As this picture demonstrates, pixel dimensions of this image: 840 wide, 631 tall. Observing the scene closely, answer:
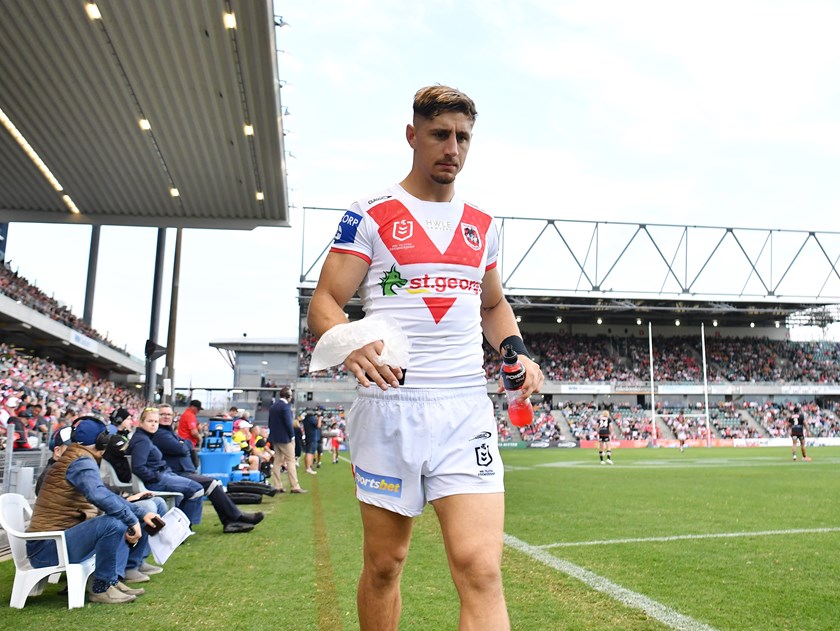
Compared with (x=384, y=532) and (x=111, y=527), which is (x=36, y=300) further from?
(x=384, y=532)

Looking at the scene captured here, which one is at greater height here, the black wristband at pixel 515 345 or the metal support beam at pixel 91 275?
the metal support beam at pixel 91 275

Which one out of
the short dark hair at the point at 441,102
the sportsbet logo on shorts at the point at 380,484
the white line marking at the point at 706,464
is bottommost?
the white line marking at the point at 706,464

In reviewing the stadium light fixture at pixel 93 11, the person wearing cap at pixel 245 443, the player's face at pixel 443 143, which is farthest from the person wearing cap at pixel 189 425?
the player's face at pixel 443 143

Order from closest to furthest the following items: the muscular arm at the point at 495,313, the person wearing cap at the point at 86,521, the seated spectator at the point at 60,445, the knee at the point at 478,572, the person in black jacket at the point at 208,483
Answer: the knee at the point at 478,572 < the muscular arm at the point at 495,313 < the person wearing cap at the point at 86,521 < the seated spectator at the point at 60,445 < the person in black jacket at the point at 208,483

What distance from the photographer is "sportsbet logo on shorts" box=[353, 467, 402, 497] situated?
8.27 ft

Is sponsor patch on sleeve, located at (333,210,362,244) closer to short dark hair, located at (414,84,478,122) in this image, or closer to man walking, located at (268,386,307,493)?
short dark hair, located at (414,84,478,122)

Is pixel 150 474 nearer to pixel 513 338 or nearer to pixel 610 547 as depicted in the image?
pixel 610 547

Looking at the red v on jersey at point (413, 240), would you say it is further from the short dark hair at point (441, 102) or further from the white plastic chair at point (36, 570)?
the white plastic chair at point (36, 570)

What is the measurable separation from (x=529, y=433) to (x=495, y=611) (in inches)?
1665

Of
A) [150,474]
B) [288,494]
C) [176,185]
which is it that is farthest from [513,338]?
[176,185]

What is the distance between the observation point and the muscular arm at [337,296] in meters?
2.20

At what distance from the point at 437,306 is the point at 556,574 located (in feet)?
11.6

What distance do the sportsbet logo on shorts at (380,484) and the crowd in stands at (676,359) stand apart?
48104 mm

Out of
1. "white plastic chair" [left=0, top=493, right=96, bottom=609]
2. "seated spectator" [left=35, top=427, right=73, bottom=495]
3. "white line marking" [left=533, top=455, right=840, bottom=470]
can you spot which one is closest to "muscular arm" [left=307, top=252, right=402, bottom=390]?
"white plastic chair" [left=0, top=493, right=96, bottom=609]
